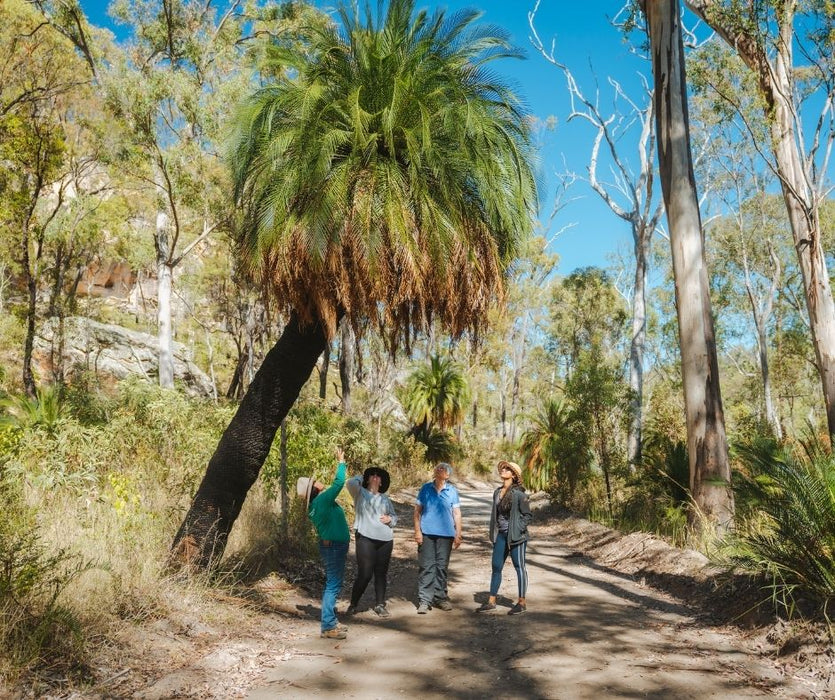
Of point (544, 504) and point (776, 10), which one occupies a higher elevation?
point (776, 10)

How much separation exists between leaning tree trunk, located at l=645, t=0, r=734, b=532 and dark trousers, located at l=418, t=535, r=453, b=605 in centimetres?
369

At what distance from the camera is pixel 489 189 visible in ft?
21.7

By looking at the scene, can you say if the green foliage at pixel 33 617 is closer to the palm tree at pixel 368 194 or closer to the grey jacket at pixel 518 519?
the palm tree at pixel 368 194

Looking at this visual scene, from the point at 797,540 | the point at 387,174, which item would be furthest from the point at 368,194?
the point at 797,540

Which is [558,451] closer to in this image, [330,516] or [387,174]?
[330,516]

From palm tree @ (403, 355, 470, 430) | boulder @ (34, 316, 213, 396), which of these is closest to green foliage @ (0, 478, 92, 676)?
boulder @ (34, 316, 213, 396)

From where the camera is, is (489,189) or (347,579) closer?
(489,189)

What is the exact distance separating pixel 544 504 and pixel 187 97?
13.6 metres

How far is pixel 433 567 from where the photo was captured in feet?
23.9

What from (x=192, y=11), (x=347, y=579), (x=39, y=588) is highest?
(x=192, y=11)

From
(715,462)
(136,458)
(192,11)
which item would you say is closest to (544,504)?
(715,462)

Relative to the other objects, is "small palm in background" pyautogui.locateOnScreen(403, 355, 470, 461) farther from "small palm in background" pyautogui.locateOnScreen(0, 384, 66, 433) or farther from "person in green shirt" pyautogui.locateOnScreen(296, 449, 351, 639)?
"person in green shirt" pyautogui.locateOnScreen(296, 449, 351, 639)

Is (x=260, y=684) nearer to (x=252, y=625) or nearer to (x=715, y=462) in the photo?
(x=252, y=625)

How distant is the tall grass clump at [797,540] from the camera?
17.7 feet
